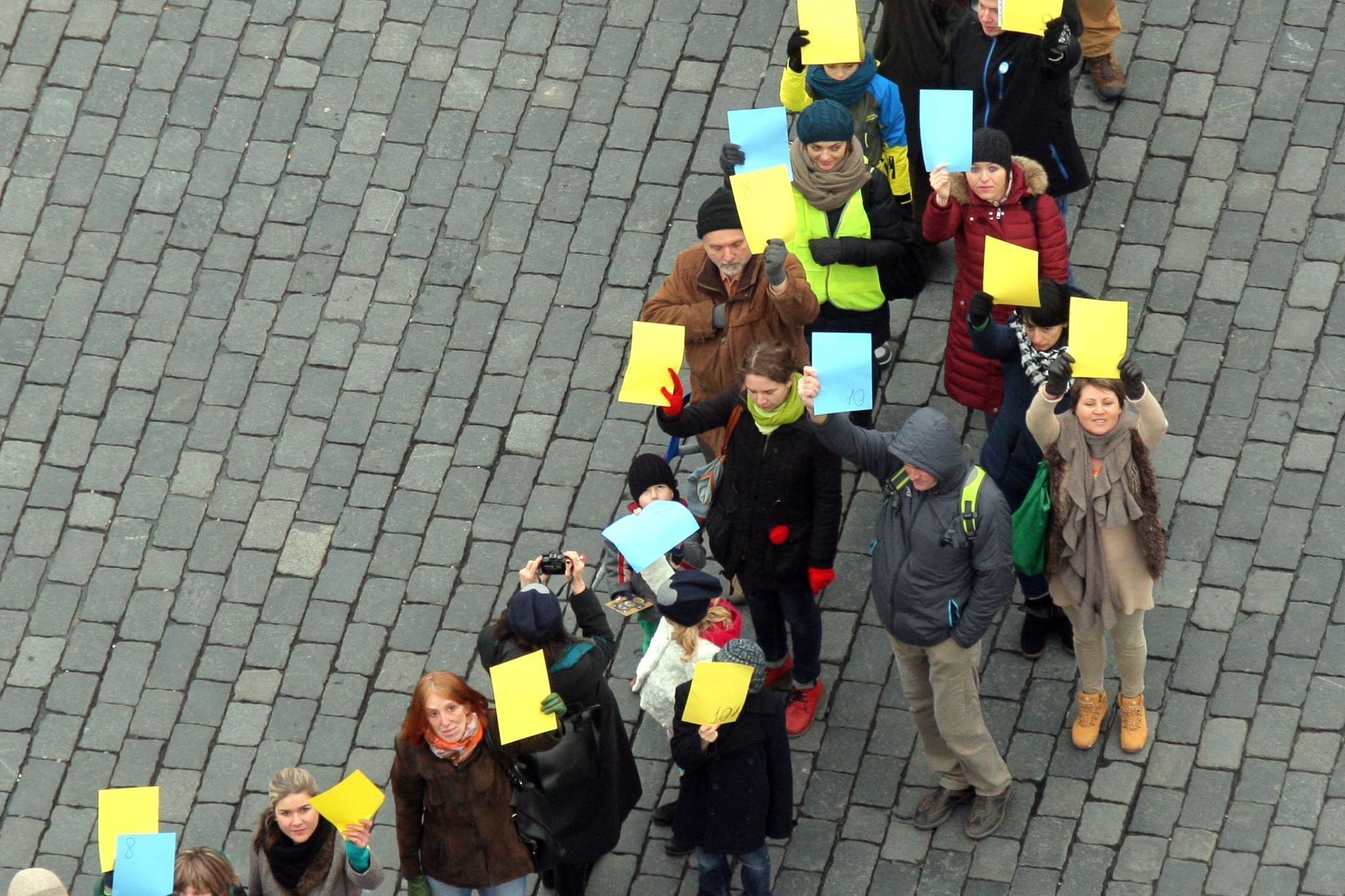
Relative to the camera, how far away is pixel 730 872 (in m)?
8.80

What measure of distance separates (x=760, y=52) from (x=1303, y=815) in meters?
5.22

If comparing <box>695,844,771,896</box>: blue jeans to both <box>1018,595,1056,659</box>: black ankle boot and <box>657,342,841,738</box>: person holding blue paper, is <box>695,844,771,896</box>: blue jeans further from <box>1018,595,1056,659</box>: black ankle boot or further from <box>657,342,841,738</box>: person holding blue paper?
<box>1018,595,1056,659</box>: black ankle boot

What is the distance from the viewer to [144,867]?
7.55 m

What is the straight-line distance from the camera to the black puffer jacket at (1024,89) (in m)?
9.81

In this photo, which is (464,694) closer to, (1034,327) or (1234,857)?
(1034,327)

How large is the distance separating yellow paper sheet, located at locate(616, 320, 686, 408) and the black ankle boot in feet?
6.72

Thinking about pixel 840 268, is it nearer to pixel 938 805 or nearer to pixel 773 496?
pixel 773 496

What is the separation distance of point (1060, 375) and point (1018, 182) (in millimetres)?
1213

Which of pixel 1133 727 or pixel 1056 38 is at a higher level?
pixel 1056 38

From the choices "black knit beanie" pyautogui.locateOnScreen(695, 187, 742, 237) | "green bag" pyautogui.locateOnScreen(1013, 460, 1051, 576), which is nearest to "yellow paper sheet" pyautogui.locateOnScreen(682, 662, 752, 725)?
"green bag" pyautogui.locateOnScreen(1013, 460, 1051, 576)

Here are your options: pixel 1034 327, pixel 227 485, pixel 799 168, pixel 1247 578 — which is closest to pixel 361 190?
pixel 227 485

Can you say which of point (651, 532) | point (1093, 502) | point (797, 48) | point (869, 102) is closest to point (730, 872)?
point (651, 532)

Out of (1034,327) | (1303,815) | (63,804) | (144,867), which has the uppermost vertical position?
(1034,327)

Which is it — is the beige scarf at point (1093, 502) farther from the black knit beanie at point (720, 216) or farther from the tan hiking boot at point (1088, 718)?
the black knit beanie at point (720, 216)
